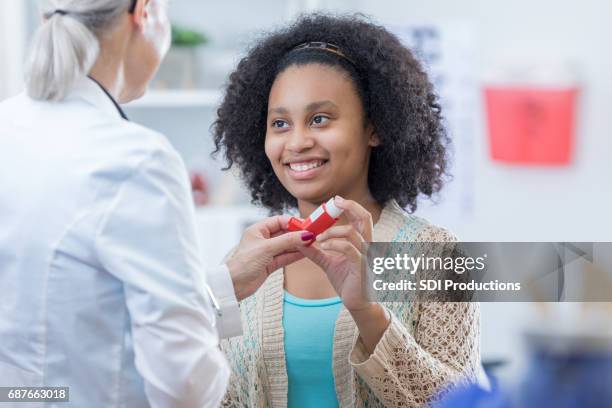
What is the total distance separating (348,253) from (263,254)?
17 cm

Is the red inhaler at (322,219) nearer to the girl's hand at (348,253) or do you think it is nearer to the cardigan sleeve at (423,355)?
the girl's hand at (348,253)

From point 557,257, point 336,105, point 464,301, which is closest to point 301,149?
point 336,105

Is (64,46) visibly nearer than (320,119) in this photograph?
Yes

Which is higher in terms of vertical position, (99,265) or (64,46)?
(64,46)

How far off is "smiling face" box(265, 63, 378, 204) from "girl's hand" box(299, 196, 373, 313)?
0.56 feet

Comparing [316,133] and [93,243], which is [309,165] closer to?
[316,133]

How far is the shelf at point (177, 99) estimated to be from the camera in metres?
3.55

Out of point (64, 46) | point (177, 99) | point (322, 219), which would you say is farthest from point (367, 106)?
point (177, 99)

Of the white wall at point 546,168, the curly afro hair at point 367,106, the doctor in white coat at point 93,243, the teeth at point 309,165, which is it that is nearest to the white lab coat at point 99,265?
the doctor in white coat at point 93,243

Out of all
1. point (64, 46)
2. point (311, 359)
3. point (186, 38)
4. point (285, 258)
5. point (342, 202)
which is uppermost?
point (186, 38)

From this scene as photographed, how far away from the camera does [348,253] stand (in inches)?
52.7

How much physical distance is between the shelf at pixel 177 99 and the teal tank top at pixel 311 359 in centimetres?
216

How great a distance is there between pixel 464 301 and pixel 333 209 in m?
0.30

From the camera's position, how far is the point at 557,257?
0.85m
